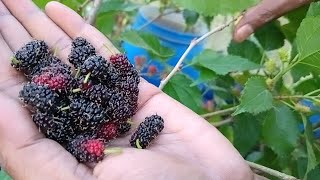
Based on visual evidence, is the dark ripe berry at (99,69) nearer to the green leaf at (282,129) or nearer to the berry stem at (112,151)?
the berry stem at (112,151)

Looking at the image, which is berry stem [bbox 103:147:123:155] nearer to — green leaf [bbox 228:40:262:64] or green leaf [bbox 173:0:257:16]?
green leaf [bbox 173:0:257:16]

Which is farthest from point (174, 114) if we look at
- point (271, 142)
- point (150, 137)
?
point (271, 142)

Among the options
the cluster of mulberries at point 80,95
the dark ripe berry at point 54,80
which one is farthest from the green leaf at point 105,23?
the dark ripe berry at point 54,80

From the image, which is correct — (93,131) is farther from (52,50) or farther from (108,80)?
(52,50)

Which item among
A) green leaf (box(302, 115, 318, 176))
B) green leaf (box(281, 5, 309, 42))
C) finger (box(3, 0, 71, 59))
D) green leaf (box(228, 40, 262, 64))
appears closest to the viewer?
green leaf (box(302, 115, 318, 176))

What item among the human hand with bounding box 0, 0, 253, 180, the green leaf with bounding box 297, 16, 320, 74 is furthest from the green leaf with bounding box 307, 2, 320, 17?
the human hand with bounding box 0, 0, 253, 180

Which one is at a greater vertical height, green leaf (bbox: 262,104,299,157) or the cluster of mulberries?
the cluster of mulberries
